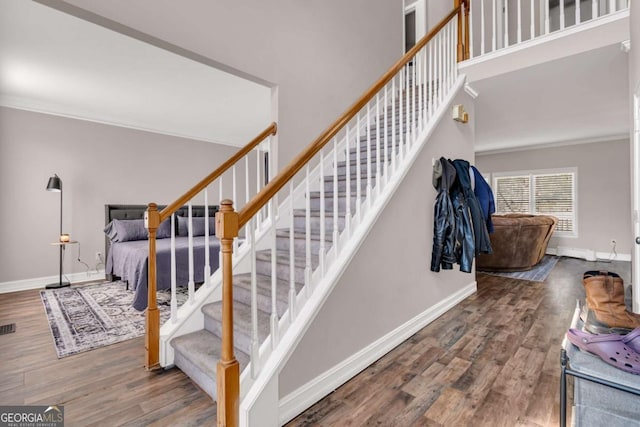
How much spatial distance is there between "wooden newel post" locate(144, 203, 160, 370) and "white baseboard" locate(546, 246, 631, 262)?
7128 millimetres

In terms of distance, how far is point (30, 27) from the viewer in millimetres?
2480

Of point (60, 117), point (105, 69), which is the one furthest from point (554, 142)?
point (60, 117)

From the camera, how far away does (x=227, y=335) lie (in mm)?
1233

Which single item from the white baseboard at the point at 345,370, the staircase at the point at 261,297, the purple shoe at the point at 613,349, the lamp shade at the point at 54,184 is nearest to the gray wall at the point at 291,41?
the staircase at the point at 261,297

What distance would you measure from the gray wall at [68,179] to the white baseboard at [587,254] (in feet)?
25.5

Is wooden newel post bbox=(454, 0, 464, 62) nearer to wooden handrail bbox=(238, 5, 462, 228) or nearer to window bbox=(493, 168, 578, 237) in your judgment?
wooden handrail bbox=(238, 5, 462, 228)

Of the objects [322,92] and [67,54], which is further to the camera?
[322,92]

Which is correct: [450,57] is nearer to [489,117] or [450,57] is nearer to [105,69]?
[489,117]

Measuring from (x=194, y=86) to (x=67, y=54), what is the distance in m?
1.21

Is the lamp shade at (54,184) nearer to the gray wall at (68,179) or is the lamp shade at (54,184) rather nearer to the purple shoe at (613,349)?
the gray wall at (68,179)

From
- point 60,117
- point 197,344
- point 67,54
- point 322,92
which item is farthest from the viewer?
point 60,117

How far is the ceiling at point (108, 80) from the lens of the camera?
2.53 metres

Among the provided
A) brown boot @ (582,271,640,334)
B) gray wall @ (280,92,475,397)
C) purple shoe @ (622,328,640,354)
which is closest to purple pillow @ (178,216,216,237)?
gray wall @ (280,92,475,397)

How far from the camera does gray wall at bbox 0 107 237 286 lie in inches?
156
